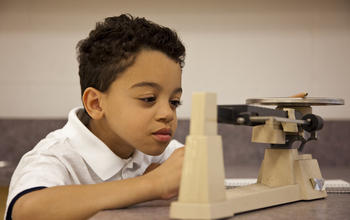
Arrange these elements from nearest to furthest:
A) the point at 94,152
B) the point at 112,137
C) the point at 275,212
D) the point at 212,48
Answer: the point at 275,212 → the point at 94,152 → the point at 112,137 → the point at 212,48

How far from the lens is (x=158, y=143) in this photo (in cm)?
93

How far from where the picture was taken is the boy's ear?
1.03 m

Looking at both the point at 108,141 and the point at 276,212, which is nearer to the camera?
the point at 276,212

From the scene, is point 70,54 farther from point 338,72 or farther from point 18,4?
point 338,72

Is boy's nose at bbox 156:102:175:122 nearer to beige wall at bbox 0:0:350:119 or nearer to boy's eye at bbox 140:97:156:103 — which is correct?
boy's eye at bbox 140:97:156:103

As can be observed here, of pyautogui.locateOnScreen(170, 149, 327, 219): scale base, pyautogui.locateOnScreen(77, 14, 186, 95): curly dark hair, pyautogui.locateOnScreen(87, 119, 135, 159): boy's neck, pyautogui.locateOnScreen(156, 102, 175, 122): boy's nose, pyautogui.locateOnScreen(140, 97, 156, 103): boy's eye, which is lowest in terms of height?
pyautogui.locateOnScreen(170, 149, 327, 219): scale base

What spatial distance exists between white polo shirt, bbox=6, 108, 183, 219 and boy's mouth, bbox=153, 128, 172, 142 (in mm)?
150

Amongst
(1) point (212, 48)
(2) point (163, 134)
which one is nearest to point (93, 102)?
(2) point (163, 134)

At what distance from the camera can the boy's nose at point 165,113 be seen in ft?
2.92

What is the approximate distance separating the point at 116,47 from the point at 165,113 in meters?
0.25

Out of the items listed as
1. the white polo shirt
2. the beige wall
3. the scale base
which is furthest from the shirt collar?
the beige wall

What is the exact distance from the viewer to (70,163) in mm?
922

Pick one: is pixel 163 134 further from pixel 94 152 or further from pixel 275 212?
pixel 275 212

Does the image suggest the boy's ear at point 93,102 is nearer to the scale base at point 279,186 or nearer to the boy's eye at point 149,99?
the boy's eye at point 149,99
